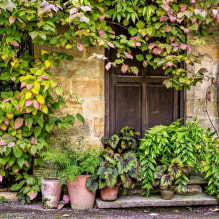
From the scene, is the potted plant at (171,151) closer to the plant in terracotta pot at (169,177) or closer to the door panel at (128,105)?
the plant in terracotta pot at (169,177)

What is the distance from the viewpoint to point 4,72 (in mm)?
3660

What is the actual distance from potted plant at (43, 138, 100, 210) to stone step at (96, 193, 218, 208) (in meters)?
0.16

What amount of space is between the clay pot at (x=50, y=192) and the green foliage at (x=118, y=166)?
422 millimetres

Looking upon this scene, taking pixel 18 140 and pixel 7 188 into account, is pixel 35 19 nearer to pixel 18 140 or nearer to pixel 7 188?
pixel 18 140

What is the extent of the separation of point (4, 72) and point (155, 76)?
69.7 inches

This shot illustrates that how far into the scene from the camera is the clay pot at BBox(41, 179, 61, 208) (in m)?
3.55

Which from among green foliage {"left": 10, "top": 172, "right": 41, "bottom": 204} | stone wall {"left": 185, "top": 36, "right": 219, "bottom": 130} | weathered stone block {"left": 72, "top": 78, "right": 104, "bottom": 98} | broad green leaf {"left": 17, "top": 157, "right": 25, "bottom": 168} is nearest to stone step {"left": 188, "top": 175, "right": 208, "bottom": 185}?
stone wall {"left": 185, "top": 36, "right": 219, "bottom": 130}

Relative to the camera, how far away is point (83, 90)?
398 centimetres

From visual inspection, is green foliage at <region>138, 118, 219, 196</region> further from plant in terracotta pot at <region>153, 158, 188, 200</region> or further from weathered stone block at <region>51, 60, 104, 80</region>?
weathered stone block at <region>51, 60, 104, 80</region>

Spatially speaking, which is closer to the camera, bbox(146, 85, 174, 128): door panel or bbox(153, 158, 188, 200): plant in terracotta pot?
bbox(153, 158, 188, 200): plant in terracotta pot

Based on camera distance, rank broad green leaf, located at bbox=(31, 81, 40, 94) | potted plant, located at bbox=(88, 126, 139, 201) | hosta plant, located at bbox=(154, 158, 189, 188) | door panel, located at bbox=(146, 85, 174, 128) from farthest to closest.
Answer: door panel, located at bbox=(146, 85, 174, 128) → hosta plant, located at bbox=(154, 158, 189, 188) → potted plant, located at bbox=(88, 126, 139, 201) → broad green leaf, located at bbox=(31, 81, 40, 94)

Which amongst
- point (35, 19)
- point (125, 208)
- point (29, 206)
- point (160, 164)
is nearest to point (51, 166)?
point (29, 206)

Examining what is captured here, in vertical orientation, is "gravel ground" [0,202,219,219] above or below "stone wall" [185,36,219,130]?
below

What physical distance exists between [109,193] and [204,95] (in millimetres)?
1693
